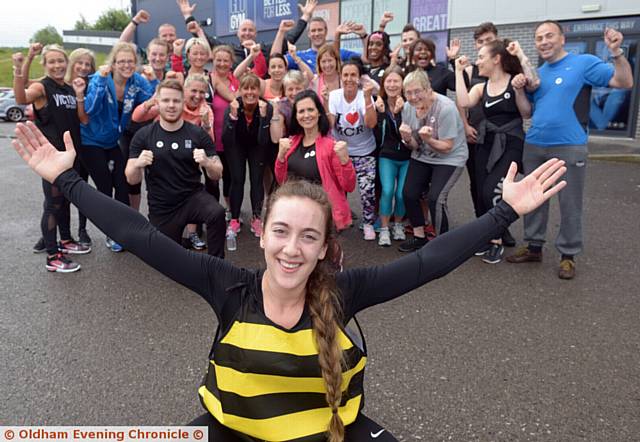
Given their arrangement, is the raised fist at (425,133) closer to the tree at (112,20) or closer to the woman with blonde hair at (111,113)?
the woman with blonde hair at (111,113)

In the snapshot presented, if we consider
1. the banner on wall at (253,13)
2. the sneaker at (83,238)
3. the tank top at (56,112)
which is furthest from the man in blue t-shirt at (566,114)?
the banner on wall at (253,13)

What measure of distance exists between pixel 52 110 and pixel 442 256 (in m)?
4.29

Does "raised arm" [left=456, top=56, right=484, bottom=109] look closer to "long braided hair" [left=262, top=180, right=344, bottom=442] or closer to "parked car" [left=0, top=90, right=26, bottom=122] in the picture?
"long braided hair" [left=262, top=180, right=344, bottom=442]

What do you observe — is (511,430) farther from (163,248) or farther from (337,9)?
(337,9)

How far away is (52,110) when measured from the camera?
5012 millimetres

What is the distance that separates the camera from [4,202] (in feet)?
25.8

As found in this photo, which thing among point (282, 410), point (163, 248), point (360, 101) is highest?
point (360, 101)

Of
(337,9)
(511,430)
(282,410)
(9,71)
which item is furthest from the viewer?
(9,71)

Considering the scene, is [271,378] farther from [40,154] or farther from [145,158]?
[145,158]

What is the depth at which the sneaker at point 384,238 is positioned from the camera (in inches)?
226

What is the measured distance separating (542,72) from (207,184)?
136 inches

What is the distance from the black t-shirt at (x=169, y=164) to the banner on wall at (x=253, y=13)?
1680cm

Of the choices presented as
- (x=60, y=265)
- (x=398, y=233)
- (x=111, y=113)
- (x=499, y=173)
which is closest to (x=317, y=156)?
(x=398, y=233)

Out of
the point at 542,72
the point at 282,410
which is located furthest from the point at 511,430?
the point at 542,72
